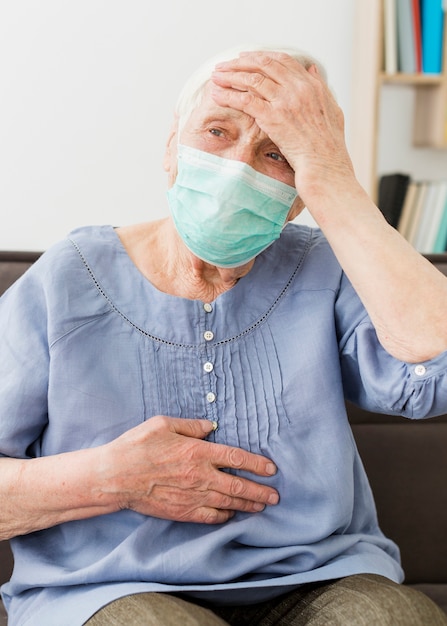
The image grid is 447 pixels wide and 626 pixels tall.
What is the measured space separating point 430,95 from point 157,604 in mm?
2414

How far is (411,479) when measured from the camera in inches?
71.2

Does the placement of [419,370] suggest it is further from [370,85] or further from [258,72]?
[370,85]

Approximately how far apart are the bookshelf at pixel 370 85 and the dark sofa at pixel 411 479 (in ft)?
3.64

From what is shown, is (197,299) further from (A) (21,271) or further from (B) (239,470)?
(A) (21,271)

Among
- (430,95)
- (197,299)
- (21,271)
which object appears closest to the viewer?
(197,299)

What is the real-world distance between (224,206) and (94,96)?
4.63 feet

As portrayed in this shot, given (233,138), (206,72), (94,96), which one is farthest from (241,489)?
(94,96)

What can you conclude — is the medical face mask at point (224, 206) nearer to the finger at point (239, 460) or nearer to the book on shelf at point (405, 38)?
the finger at point (239, 460)

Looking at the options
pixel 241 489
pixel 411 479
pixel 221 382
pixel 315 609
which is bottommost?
pixel 411 479

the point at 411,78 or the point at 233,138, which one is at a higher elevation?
the point at 233,138

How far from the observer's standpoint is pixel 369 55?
282cm

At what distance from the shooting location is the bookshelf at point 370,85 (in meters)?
2.80

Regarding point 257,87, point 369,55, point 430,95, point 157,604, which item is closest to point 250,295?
point 257,87

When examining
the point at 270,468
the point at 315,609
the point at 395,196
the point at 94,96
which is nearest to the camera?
the point at 315,609
